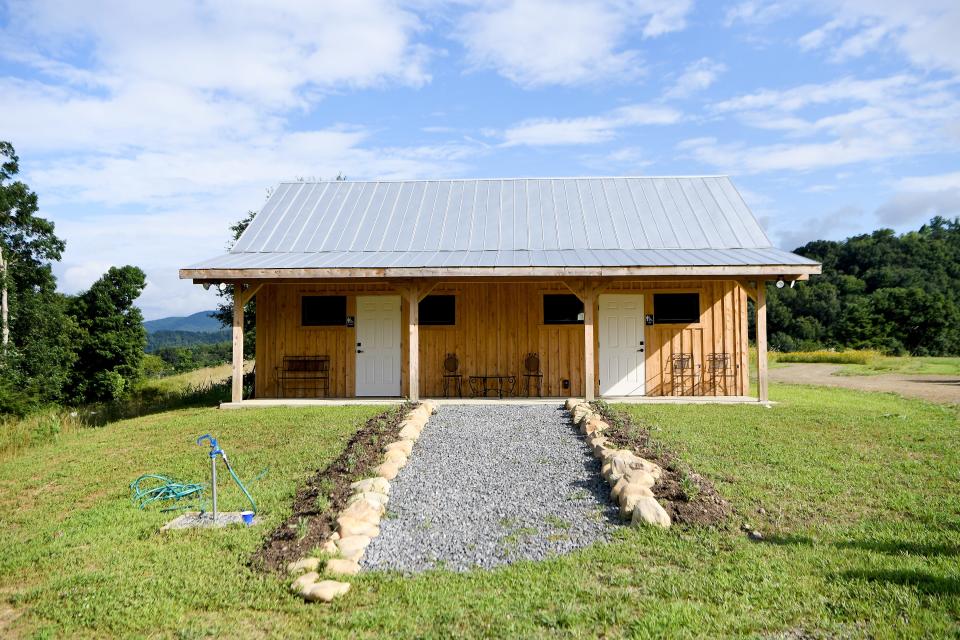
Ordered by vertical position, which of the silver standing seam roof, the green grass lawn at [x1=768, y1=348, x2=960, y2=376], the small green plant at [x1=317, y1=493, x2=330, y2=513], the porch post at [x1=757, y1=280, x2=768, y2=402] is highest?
the silver standing seam roof

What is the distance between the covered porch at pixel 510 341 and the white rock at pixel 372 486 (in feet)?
21.3

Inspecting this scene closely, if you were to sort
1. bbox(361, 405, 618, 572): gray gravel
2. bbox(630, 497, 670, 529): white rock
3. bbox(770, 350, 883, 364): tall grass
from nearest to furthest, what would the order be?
bbox(361, 405, 618, 572): gray gravel, bbox(630, 497, 670, 529): white rock, bbox(770, 350, 883, 364): tall grass

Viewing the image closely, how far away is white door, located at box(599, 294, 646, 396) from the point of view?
494 inches

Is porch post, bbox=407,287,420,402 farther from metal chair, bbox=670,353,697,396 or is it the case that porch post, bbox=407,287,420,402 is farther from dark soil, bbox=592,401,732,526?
metal chair, bbox=670,353,697,396

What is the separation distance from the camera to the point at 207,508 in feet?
19.2

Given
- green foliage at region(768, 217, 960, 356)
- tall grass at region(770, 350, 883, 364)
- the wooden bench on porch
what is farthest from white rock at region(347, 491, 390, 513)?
green foliage at region(768, 217, 960, 356)

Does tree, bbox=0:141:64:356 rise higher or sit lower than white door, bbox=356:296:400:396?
higher

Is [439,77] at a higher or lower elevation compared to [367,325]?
higher

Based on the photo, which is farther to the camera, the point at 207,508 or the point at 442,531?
the point at 207,508

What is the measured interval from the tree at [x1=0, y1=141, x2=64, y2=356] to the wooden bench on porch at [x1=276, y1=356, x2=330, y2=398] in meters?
20.4

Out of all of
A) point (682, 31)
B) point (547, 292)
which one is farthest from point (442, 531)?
point (682, 31)

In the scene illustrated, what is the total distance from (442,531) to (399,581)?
953mm

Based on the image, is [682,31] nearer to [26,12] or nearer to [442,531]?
[442,531]

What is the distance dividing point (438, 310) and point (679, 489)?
25.6 ft
